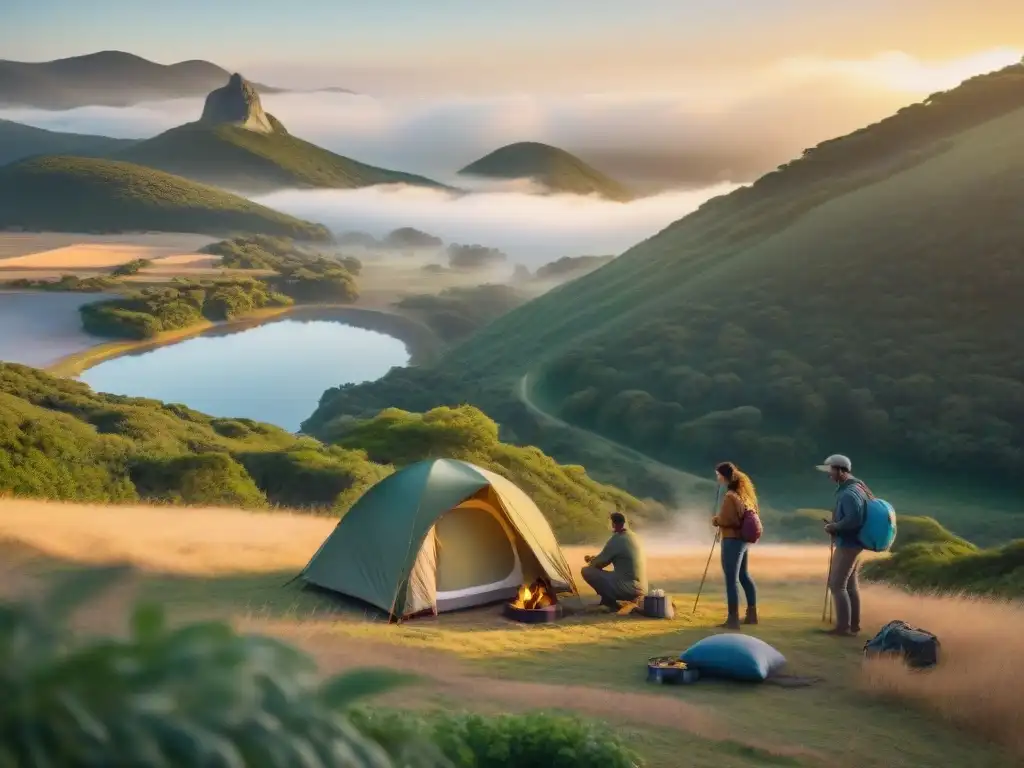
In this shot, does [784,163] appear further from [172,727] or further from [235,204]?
[172,727]

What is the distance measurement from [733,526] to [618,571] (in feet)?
7.03

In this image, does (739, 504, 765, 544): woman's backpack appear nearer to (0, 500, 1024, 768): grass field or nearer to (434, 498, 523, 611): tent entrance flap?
(0, 500, 1024, 768): grass field

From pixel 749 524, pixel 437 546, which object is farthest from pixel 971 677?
pixel 437 546

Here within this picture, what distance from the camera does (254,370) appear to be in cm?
6919

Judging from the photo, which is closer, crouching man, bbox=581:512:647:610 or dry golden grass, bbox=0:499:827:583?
crouching man, bbox=581:512:647:610

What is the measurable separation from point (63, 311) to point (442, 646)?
178 feet

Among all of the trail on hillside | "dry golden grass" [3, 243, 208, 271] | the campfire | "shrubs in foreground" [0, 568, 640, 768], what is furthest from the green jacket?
"dry golden grass" [3, 243, 208, 271]

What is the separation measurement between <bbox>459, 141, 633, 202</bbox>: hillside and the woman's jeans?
98.5m

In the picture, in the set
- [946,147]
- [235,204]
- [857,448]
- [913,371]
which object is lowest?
[857,448]

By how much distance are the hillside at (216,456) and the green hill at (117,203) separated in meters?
32.6

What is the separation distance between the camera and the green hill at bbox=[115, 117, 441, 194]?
89.7 m

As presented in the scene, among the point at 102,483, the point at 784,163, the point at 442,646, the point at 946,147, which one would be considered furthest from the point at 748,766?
the point at 784,163

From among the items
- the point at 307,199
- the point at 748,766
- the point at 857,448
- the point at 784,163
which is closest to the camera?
the point at 748,766

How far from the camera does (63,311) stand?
199ft
